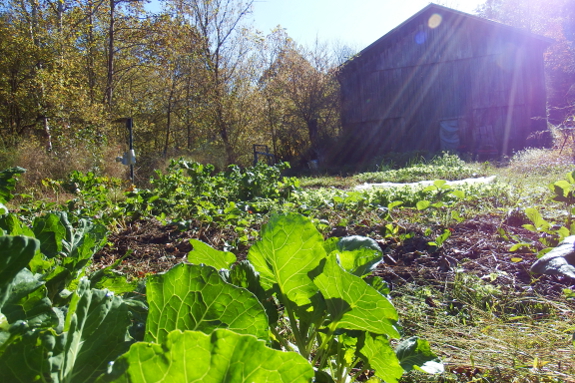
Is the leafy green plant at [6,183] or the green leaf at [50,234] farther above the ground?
the leafy green plant at [6,183]

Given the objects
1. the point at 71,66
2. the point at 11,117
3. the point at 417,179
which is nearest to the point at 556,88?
the point at 417,179

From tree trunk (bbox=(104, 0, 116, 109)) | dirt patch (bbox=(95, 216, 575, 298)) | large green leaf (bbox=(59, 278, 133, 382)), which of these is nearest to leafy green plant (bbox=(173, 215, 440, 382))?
large green leaf (bbox=(59, 278, 133, 382))

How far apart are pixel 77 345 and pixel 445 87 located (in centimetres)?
1705

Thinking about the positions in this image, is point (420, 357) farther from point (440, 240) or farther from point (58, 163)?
point (58, 163)

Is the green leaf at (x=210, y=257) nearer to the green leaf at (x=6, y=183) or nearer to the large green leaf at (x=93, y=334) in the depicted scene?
the large green leaf at (x=93, y=334)

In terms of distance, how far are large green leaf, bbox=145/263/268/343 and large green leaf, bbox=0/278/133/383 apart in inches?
1.7

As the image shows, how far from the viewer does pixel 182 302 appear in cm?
47

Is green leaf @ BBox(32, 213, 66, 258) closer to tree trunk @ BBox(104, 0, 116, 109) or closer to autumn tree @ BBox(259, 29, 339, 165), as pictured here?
tree trunk @ BBox(104, 0, 116, 109)

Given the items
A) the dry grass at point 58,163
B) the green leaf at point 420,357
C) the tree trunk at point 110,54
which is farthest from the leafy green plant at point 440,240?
the tree trunk at point 110,54

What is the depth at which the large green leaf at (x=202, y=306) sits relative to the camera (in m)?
0.45

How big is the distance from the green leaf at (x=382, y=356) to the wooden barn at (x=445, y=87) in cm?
1586

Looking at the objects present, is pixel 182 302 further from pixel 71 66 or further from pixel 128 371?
pixel 71 66

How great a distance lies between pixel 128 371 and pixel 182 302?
0.13 m

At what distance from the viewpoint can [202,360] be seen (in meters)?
0.33
